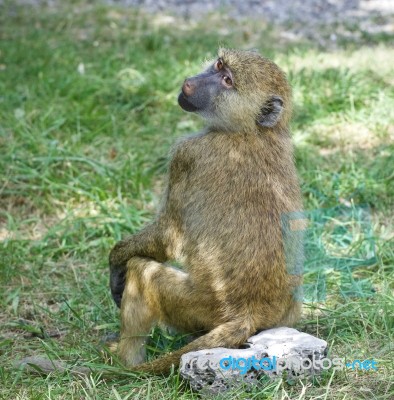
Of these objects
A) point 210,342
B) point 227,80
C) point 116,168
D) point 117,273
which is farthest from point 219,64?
Answer: point 116,168

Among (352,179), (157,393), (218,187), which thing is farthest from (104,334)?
(352,179)

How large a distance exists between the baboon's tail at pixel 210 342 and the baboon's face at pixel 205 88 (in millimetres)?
1220

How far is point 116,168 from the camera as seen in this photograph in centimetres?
633

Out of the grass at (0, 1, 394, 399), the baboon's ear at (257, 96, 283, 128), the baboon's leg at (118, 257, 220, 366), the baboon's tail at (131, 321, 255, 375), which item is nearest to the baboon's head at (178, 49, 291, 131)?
the baboon's ear at (257, 96, 283, 128)

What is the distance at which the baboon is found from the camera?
156 inches

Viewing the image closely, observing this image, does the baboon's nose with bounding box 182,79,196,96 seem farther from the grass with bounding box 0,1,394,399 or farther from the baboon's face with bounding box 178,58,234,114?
the grass with bounding box 0,1,394,399

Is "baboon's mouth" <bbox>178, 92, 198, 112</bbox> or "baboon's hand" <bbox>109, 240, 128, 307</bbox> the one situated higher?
"baboon's mouth" <bbox>178, 92, 198, 112</bbox>

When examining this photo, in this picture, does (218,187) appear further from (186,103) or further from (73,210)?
(73,210)

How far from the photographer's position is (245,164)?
4.11 m

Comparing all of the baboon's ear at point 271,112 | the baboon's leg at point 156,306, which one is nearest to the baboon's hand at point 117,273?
the baboon's leg at point 156,306

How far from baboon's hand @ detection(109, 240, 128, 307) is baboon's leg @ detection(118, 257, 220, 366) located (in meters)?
0.37

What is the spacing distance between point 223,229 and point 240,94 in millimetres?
794

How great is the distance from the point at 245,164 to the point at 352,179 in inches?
85.9

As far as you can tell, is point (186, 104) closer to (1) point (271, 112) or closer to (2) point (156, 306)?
(1) point (271, 112)
